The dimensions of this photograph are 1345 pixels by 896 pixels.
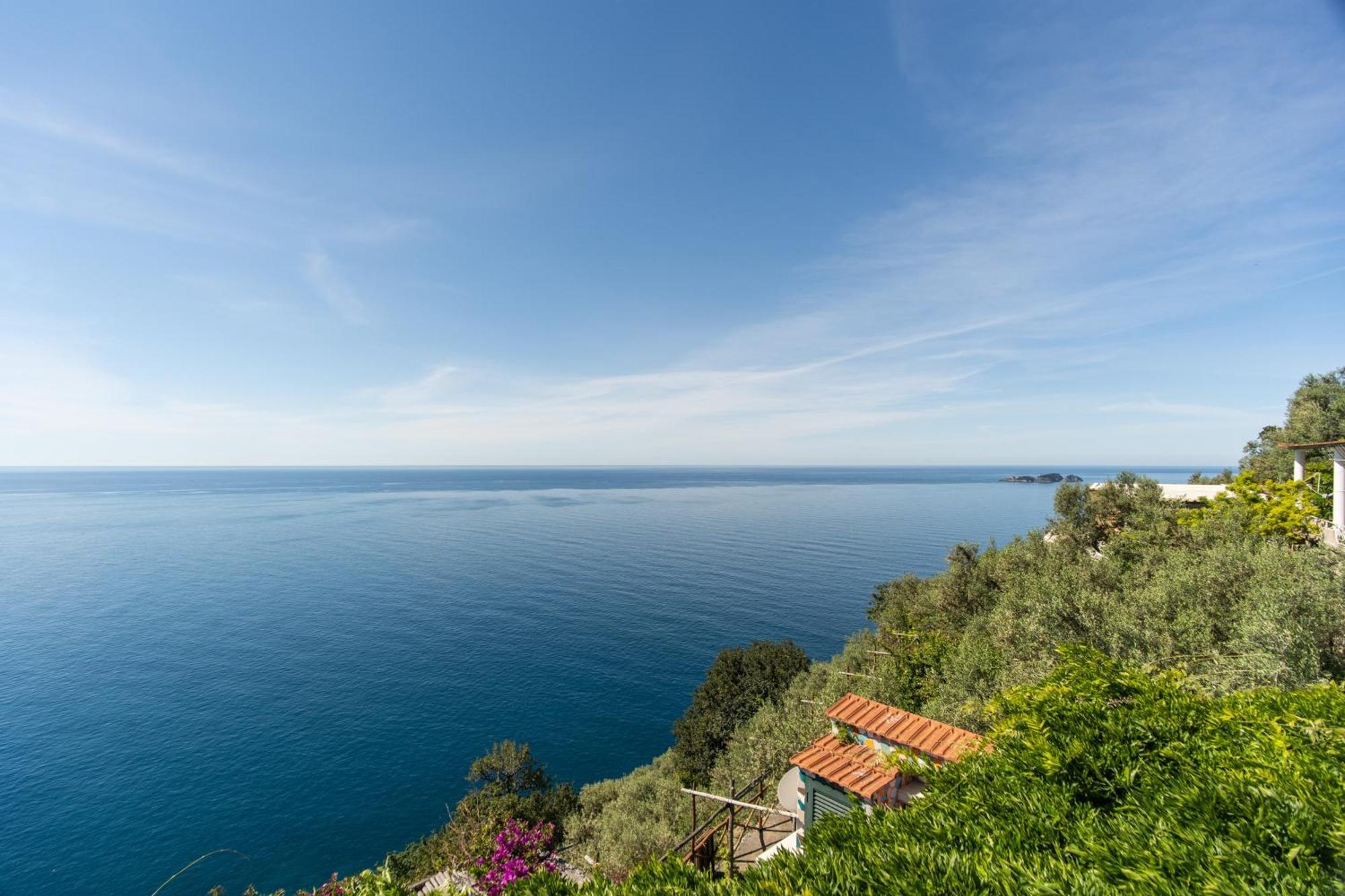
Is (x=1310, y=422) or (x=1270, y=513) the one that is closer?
(x=1270, y=513)

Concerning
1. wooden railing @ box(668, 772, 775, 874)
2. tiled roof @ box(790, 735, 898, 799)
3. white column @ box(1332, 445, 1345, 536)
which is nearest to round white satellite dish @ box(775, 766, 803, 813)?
wooden railing @ box(668, 772, 775, 874)

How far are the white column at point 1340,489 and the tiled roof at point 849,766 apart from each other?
2349cm

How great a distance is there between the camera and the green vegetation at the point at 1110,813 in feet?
14.1

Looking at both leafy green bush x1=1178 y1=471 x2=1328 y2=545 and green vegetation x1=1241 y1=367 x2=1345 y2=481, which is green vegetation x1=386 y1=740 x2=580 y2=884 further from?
green vegetation x1=1241 y1=367 x2=1345 y2=481

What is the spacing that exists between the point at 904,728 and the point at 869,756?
114 cm

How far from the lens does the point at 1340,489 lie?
20.5 m

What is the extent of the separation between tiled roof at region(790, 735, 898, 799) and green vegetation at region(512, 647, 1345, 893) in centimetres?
386

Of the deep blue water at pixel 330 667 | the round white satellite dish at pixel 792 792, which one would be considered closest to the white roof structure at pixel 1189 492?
the deep blue water at pixel 330 667

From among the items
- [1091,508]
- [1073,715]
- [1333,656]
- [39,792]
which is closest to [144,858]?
[39,792]

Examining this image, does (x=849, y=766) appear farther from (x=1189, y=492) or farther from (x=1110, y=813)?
→ (x=1189, y=492)

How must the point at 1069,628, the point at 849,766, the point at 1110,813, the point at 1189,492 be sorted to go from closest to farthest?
the point at 1110,813 → the point at 849,766 → the point at 1069,628 → the point at 1189,492

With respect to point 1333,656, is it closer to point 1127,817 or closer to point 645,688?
point 1127,817

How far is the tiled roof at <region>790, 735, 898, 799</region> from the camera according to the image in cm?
1084

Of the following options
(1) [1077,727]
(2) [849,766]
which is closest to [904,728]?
(2) [849,766]
